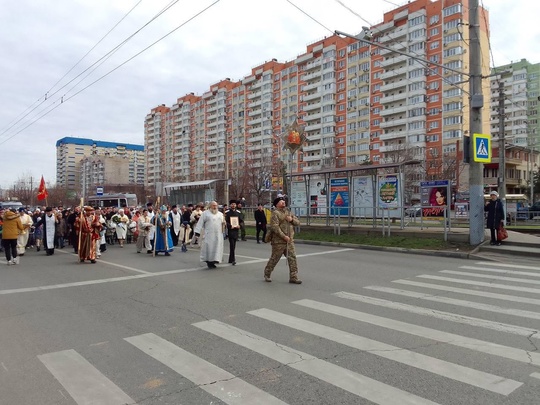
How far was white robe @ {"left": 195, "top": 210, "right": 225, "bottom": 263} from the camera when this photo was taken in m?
10.9

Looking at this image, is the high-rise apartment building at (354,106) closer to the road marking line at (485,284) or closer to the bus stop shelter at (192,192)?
the bus stop shelter at (192,192)

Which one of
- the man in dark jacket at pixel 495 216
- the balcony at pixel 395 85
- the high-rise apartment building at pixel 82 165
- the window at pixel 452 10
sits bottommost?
the man in dark jacket at pixel 495 216

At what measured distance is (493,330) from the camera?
5.35 meters

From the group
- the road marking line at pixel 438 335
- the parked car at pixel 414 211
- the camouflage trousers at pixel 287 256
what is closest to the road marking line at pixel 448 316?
the road marking line at pixel 438 335

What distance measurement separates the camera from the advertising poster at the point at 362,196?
18.7m

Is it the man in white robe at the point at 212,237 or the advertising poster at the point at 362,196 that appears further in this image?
the advertising poster at the point at 362,196

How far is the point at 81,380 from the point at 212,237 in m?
7.12

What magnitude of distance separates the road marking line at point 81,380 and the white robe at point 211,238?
626cm

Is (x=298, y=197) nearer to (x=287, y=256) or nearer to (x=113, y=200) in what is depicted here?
(x=287, y=256)

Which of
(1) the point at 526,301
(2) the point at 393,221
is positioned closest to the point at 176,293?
(1) the point at 526,301

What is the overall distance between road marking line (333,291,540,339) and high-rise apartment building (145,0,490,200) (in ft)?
154

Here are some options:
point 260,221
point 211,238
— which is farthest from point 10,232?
point 260,221

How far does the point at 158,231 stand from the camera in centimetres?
1435

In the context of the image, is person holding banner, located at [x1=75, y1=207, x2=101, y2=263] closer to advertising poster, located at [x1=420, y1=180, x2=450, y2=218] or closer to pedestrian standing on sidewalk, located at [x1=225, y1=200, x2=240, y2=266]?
pedestrian standing on sidewalk, located at [x1=225, y1=200, x2=240, y2=266]
